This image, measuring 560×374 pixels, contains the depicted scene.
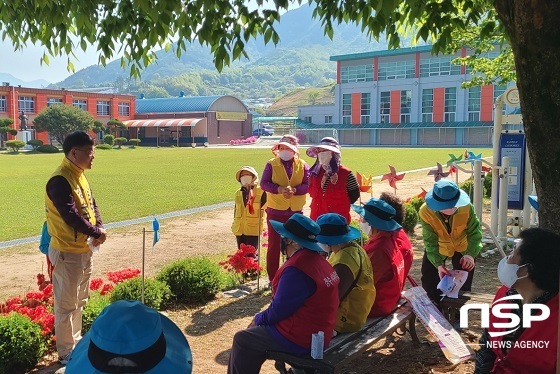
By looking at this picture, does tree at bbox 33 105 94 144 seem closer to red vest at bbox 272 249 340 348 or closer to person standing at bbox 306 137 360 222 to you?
person standing at bbox 306 137 360 222

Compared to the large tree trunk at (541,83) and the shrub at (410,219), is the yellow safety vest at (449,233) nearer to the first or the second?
the large tree trunk at (541,83)

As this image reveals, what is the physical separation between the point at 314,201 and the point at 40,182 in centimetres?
1850

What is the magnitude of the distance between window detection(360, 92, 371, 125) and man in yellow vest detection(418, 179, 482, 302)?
7428 cm

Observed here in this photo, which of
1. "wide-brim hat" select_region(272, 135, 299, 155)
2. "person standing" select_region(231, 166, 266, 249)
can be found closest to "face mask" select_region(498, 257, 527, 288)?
"wide-brim hat" select_region(272, 135, 299, 155)

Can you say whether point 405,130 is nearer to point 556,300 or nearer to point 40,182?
point 40,182

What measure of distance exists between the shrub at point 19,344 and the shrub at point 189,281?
75.3 inches

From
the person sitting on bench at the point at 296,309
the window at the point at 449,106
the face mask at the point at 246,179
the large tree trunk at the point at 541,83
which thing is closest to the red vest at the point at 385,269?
the person sitting on bench at the point at 296,309

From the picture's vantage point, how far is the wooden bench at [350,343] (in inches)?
137

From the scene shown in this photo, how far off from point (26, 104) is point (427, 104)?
50102mm

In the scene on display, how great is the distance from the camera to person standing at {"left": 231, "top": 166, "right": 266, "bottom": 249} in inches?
305

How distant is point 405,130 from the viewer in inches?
2906

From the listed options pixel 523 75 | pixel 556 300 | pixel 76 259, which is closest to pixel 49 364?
pixel 76 259

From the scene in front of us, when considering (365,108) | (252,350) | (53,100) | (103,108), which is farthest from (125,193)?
(365,108)

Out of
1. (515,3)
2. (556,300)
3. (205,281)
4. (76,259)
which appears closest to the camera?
(556,300)
